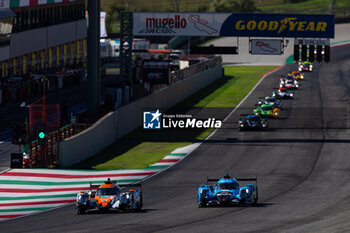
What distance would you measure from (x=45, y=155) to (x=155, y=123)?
69.9 feet

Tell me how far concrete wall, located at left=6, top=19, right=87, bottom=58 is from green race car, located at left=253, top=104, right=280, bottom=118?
26.9 meters

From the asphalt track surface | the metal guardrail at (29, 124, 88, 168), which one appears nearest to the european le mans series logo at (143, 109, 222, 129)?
the asphalt track surface

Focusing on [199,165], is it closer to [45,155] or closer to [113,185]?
[45,155]

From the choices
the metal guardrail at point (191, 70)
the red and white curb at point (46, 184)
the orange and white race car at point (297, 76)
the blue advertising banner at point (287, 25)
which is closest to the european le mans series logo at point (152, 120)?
the metal guardrail at point (191, 70)

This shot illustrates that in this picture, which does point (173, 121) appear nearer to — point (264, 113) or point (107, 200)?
point (264, 113)

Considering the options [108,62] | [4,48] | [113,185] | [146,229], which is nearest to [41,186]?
[113,185]

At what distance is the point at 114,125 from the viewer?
49000mm

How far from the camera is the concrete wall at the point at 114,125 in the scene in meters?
40.5

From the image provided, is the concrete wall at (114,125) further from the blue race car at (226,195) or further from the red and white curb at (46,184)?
the blue race car at (226,195)

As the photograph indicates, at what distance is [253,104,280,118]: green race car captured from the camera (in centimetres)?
6062

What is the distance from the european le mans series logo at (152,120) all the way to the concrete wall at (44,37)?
790 inches

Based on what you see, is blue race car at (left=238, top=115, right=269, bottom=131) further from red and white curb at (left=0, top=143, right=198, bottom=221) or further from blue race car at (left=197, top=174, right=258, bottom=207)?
blue race car at (left=197, top=174, right=258, bottom=207)

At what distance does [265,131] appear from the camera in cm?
5397

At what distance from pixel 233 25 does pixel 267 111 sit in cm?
923
